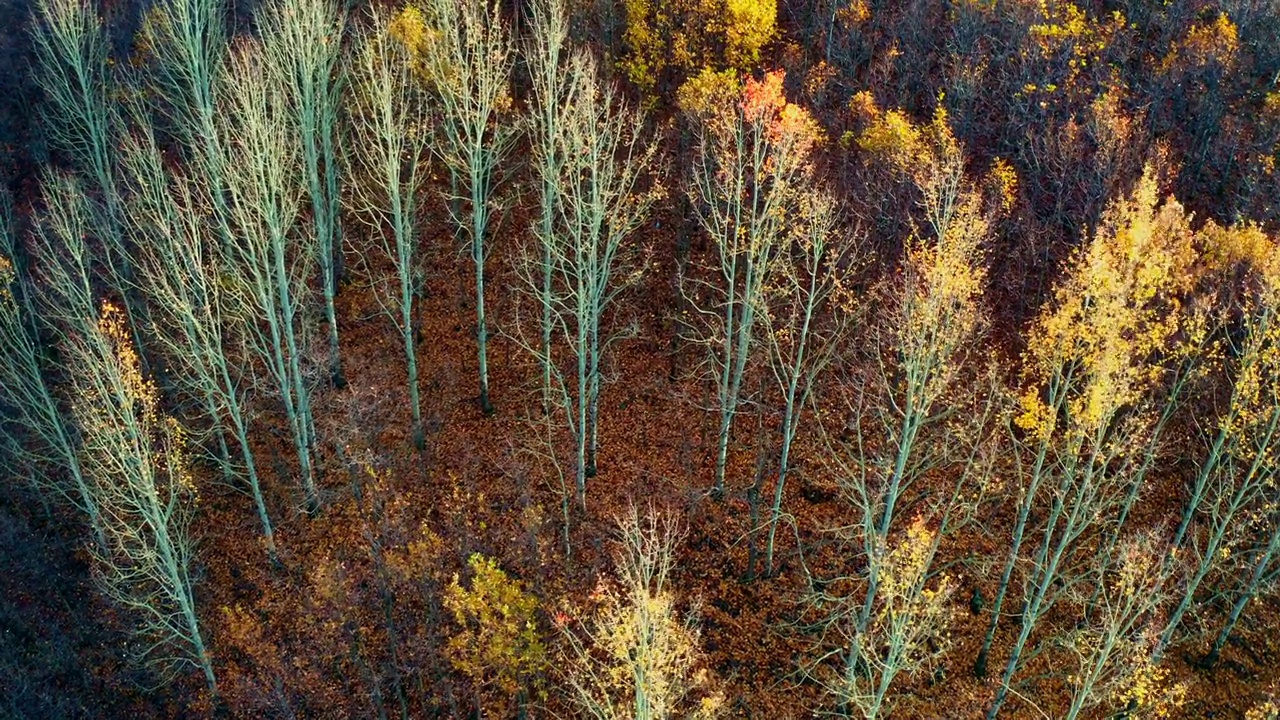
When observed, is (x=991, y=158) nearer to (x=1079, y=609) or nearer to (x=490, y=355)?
(x=1079, y=609)

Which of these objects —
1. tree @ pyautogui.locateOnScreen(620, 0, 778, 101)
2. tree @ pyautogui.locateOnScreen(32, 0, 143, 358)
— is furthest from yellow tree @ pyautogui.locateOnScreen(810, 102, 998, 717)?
tree @ pyautogui.locateOnScreen(32, 0, 143, 358)

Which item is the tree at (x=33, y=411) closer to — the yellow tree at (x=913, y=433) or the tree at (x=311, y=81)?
the tree at (x=311, y=81)

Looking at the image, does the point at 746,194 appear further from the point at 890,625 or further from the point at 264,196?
the point at 890,625

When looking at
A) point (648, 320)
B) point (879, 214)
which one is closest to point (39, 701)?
point (648, 320)

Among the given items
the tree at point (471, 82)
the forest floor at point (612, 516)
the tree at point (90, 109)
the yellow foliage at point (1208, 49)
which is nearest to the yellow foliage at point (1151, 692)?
the forest floor at point (612, 516)

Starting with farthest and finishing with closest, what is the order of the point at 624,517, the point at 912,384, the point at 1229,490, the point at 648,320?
the point at 648,320 → the point at 624,517 → the point at 1229,490 → the point at 912,384
